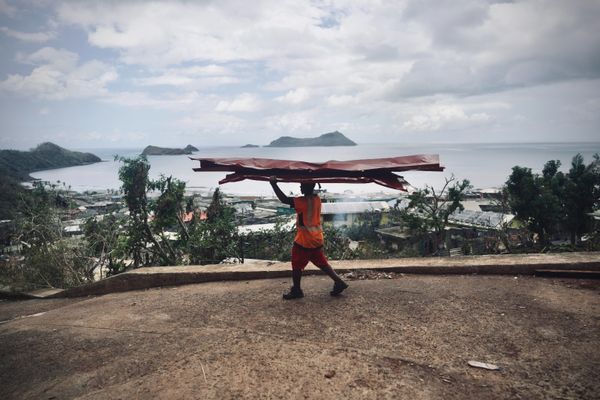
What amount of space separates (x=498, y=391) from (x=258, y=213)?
31.5 meters

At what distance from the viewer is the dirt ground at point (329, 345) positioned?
8.29 ft

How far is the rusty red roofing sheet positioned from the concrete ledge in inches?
65.8

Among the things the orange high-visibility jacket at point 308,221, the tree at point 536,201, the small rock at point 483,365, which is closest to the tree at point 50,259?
the orange high-visibility jacket at point 308,221

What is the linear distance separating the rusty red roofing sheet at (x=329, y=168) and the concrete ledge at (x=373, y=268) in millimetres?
1672

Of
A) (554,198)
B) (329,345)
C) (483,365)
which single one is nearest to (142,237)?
(329,345)

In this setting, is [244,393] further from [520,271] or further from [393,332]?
[520,271]

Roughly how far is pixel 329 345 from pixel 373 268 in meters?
2.24

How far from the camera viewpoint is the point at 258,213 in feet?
110

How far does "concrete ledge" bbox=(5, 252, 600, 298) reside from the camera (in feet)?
15.3

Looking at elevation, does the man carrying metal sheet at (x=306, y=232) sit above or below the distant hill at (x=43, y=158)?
below

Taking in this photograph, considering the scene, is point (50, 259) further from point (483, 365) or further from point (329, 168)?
point (483, 365)

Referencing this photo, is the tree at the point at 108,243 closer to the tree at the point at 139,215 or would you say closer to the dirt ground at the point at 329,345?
the tree at the point at 139,215

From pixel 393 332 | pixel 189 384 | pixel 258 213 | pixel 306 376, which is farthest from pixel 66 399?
pixel 258 213

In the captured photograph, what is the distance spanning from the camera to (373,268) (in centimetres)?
516
